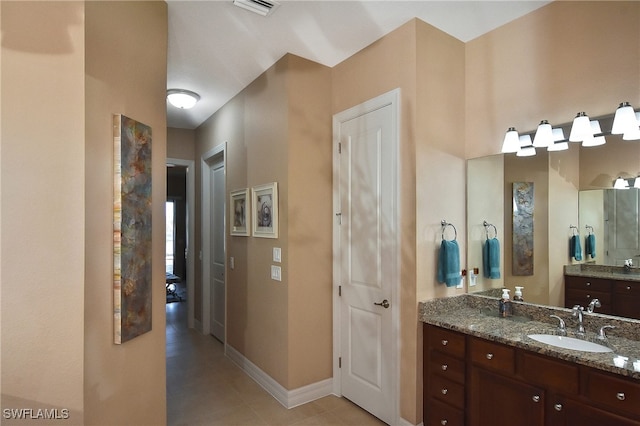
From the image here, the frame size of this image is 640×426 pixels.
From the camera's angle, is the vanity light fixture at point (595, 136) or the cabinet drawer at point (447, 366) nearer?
the vanity light fixture at point (595, 136)

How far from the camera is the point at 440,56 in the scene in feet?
8.66

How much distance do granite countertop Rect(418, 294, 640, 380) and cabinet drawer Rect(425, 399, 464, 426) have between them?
53 centimetres

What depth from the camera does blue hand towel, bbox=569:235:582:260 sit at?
2221 mm

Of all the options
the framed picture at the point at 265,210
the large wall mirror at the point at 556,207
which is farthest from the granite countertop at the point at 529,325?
the framed picture at the point at 265,210

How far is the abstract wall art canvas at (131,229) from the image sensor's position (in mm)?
1847

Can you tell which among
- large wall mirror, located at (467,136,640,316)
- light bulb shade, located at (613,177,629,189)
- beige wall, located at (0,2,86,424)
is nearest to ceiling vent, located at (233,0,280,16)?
beige wall, located at (0,2,86,424)

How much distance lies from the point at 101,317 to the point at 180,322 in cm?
420

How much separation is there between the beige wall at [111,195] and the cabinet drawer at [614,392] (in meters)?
2.31

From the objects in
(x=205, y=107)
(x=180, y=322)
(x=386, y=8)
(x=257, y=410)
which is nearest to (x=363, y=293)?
(x=257, y=410)

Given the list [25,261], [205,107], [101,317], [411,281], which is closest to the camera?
[25,261]

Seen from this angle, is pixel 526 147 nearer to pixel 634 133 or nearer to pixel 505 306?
pixel 634 133

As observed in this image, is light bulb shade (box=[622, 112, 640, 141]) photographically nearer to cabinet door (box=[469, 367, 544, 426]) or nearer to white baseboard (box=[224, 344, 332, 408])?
cabinet door (box=[469, 367, 544, 426])

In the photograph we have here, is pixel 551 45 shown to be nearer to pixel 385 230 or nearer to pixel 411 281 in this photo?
pixel 385 230

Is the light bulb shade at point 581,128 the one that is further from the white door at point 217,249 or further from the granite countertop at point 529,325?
the white door at point 217,249
